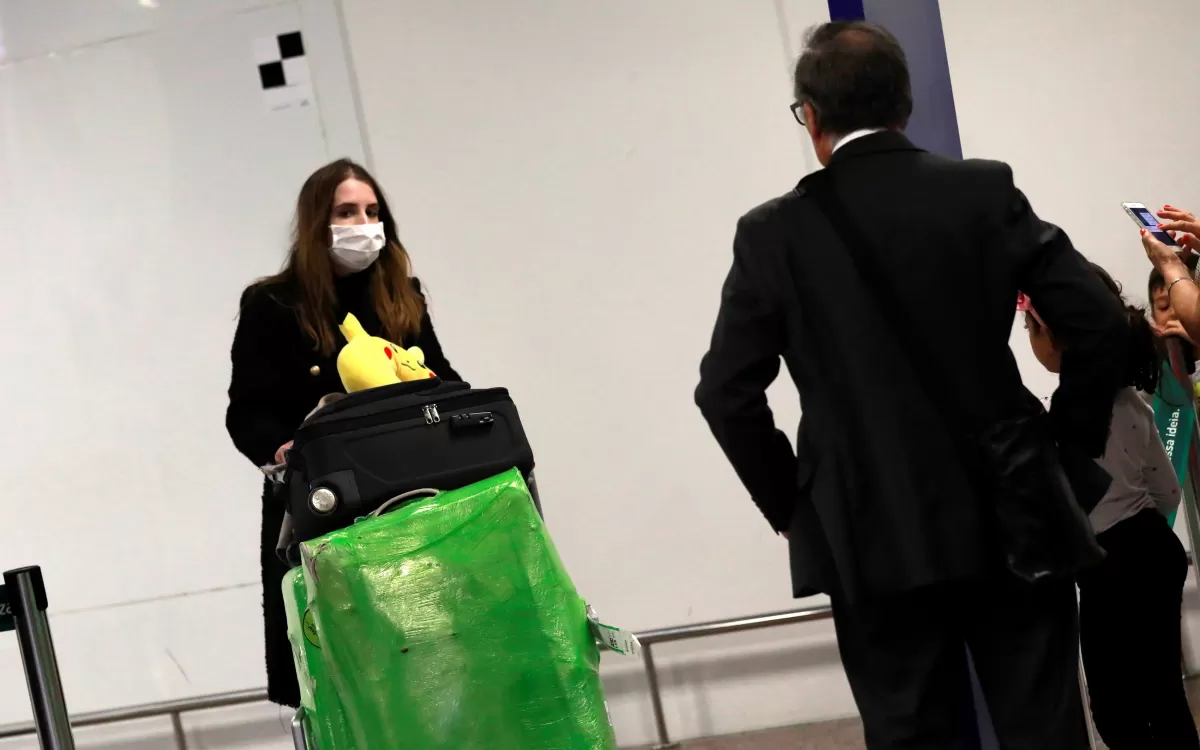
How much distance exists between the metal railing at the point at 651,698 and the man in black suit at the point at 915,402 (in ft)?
5.86

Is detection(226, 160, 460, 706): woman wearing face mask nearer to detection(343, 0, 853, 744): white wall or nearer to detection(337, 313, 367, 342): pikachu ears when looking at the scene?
detection(337, 313, 367, 342): pikachu ears

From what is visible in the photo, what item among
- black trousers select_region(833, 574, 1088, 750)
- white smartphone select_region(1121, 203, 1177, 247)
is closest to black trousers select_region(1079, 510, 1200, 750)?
white smartphone select_region(1121, 203, 1177, 247)

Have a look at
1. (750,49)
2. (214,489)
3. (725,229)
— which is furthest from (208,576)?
(750,49)

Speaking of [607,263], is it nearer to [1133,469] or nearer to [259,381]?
[259,381]

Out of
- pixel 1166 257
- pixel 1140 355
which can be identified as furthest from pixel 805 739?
pixel 1166 257

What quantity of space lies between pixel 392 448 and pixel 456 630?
370 millimetres

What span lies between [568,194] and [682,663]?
1513 mm

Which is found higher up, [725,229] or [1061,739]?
[725,229]

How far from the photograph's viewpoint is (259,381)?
8.55 ft

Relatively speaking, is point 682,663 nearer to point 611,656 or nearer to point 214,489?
point 611,656

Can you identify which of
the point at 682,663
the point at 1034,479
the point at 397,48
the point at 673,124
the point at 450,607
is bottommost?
the point at 682,663

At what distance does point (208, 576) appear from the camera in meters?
3.87

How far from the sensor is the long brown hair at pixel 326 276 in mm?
2654

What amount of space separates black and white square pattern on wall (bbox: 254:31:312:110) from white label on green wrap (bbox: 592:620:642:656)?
2.29 m
